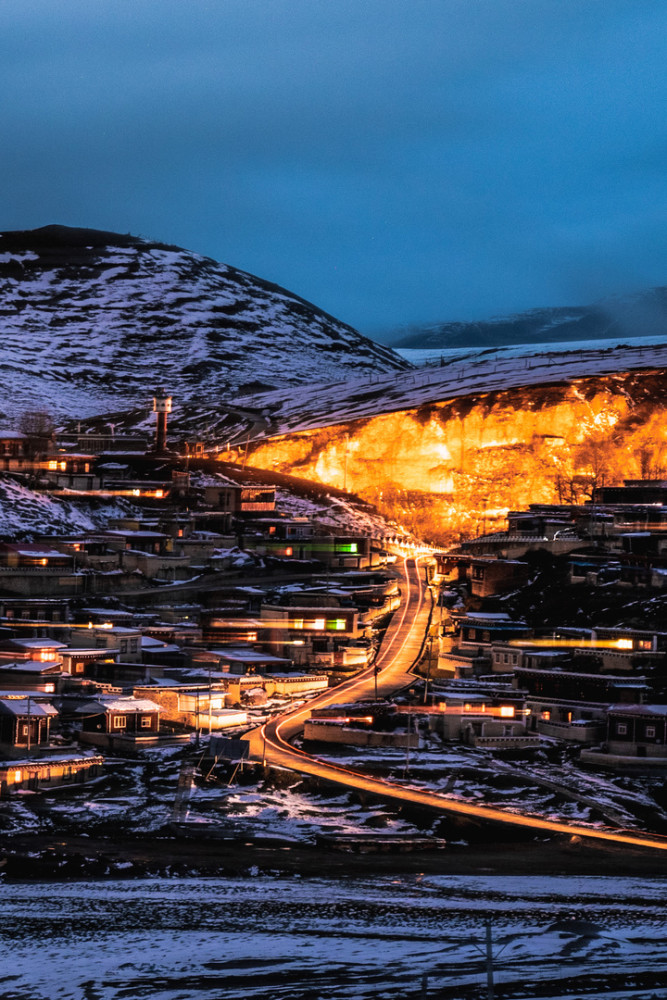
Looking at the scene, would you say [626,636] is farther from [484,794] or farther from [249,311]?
[249,311]

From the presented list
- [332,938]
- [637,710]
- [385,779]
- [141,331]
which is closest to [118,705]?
[385,779]

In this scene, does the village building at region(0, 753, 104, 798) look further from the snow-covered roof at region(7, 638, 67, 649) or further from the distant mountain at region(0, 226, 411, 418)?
the distant mountain at region(0, 226, 411, 418)

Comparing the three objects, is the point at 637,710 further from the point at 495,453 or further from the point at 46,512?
the point at 495,453

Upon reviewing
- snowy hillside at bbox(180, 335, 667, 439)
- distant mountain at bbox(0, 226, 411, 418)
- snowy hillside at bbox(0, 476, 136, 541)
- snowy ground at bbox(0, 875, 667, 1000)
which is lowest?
snowy ground at bbox(0, 875, 667, 1000)

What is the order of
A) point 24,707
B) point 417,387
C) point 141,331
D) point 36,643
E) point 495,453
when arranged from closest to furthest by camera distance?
point 24,707
point 36,643
point 495,453
point 417,387
point 141,331

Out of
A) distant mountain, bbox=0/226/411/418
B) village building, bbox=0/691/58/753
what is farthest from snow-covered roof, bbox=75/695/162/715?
distant mountain, bbox=0/226/411/418

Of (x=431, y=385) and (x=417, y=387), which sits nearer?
(x=431, y=385)

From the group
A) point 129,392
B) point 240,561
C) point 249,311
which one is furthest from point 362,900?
point 249,311
